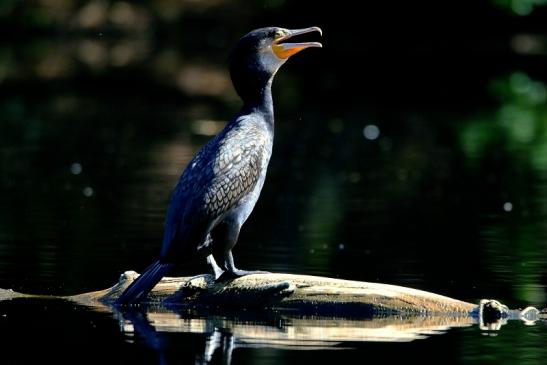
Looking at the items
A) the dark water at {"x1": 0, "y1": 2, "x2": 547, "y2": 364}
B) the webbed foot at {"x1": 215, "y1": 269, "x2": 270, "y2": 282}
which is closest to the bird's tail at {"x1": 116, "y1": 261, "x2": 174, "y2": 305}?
the dark water at {"x1": 0, "y1": 2, "x2": 547, "y2": 364}

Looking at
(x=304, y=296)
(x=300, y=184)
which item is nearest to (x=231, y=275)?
(x=304, y=296)

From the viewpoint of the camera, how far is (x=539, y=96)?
32.8 metres

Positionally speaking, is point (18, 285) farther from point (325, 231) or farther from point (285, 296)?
point (325, 231)

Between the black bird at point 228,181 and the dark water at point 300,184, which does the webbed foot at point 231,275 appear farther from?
the dark water at point 300,184

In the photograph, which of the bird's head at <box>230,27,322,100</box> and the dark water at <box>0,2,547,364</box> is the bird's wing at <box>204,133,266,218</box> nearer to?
the bird's head at <box>230,27,322,100</box>

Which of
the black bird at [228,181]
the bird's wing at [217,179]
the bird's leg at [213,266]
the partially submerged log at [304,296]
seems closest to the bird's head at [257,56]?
the black bird at [228,181]

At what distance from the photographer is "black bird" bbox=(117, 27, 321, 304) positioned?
9.24 meters

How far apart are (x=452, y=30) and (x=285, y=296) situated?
40.9 meters

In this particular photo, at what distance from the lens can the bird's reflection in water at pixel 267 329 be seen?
27.1ft

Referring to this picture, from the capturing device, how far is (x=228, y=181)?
945 cm

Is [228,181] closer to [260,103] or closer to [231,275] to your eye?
[231,275]

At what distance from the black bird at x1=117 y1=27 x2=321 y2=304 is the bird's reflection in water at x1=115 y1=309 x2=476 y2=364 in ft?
1.20

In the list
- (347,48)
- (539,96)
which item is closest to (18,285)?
(539,96)

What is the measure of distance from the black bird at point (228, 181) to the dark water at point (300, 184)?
0.50 m
